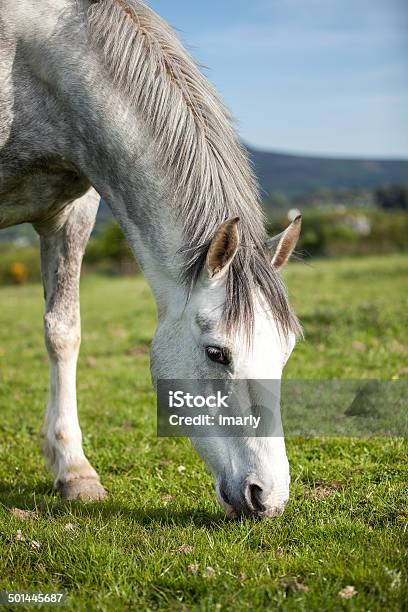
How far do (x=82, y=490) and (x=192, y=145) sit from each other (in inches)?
101

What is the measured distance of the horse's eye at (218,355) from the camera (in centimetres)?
383

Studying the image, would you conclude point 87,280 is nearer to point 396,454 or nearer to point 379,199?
point 396,454

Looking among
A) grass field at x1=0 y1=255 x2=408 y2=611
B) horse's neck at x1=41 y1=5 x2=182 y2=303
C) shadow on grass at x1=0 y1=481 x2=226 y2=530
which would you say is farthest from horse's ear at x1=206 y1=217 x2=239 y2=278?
shadow on grass at x1=0 y1=481 x2=226 y2=530

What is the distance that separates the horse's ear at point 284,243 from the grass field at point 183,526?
25 cm

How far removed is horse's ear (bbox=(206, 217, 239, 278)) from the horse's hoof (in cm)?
199

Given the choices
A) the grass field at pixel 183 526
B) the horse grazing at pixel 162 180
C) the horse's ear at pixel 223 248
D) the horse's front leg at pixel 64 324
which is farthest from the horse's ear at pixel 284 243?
the horse's front leg at pixel 64 324

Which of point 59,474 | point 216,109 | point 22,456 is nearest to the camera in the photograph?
point 216,109

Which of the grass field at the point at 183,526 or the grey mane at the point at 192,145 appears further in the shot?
the grey mane at the point at 192,145

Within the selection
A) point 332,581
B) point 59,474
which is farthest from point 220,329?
point 59,474

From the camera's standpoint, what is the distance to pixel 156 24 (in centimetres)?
461

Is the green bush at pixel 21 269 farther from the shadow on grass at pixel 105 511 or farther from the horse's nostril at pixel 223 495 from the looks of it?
the horse's nostril at pixel 223 495

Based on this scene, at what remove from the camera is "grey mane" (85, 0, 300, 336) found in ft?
12.7

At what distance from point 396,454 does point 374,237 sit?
39896 millimetres

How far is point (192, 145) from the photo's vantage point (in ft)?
13.8
